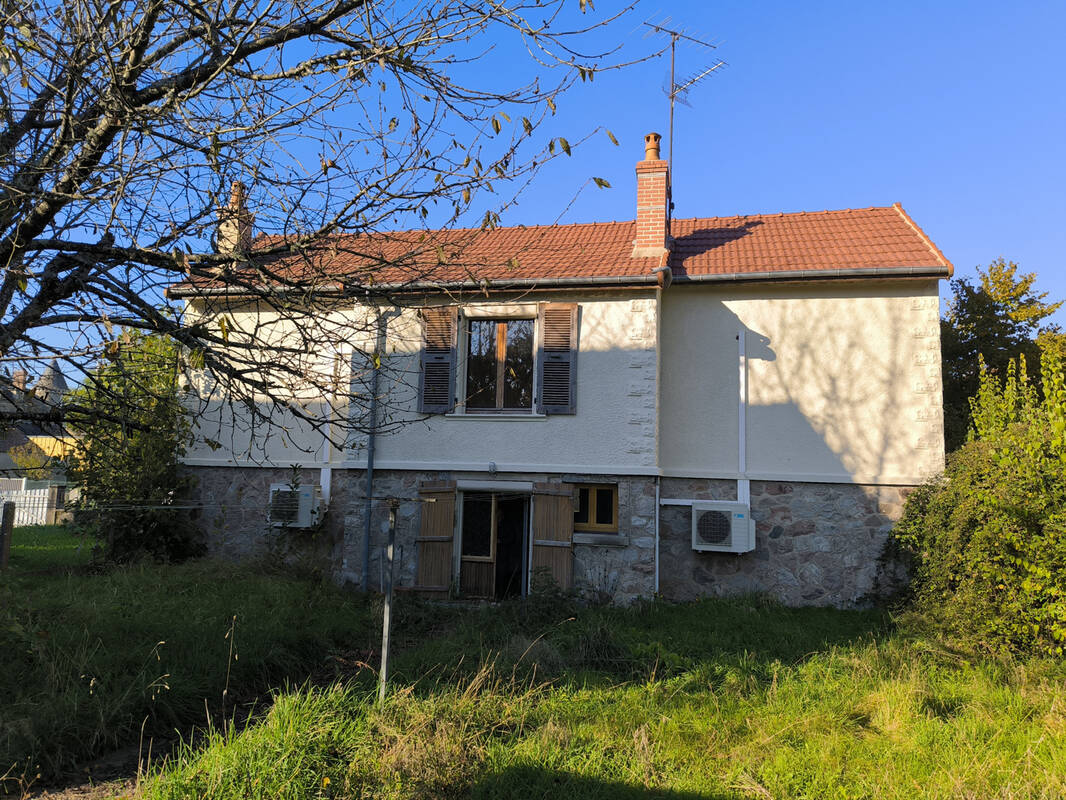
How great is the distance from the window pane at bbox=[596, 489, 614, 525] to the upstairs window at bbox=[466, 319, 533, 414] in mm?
1579

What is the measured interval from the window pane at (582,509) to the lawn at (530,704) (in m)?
1.93

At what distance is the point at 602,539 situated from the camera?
31.4 ft

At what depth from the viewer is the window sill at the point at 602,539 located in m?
9.50

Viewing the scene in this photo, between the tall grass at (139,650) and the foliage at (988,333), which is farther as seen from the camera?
the foliage at (988,333)

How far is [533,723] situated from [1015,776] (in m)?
2.91

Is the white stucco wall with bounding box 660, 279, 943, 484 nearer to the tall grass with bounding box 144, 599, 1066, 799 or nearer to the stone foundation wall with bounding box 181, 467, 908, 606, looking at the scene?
the stone foundation wall with bounding box 181, 467, 908, 606

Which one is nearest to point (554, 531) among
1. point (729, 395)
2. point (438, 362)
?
point (438, 362)

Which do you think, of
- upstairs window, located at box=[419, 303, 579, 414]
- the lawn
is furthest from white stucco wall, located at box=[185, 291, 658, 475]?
the lawn

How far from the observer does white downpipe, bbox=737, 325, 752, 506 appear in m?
9.89

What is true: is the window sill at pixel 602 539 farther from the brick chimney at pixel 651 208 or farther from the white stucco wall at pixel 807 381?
the brick chimney at pixel 651 208

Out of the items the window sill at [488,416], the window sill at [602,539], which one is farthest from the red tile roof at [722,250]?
the window sill at [602,539]

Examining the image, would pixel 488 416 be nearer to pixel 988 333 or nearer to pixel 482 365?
pixel 482 365

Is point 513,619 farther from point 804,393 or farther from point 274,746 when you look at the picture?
point 804,393

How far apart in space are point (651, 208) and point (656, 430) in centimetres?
332
